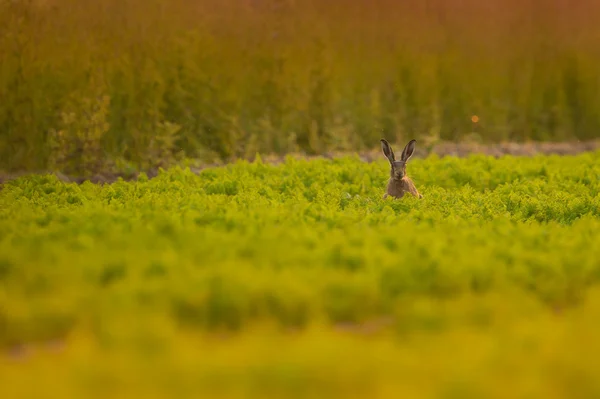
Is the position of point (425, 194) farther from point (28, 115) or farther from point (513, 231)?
point (28, 115)

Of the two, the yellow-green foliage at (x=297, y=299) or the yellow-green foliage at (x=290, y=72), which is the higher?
the yellow-green foliage at (x=290, y=72)

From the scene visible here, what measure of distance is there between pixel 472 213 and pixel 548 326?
4242 millimetres

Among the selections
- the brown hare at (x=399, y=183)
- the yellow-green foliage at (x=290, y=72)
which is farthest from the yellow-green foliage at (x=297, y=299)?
the yellow-green foliage at (x=290, y=72)

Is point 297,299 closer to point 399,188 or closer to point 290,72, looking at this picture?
point 399,188

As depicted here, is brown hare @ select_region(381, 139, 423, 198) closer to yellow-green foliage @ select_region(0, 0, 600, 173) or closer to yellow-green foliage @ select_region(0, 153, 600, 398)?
yellow-green foliage @ select_region(0, 153, 600, 398)

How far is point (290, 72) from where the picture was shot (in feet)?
63.4

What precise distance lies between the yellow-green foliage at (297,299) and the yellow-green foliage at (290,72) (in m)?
6.16

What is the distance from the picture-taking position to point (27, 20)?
1630 centimetres

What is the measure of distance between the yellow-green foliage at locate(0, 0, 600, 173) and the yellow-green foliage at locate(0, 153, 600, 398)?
6158 millimetres

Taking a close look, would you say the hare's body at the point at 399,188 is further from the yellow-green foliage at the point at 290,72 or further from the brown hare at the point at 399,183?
the yellow-green foliage at the point at 290,72

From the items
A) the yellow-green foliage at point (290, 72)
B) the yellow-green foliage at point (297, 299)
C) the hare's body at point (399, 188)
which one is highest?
the yellow-green foliage at point (290, 72)

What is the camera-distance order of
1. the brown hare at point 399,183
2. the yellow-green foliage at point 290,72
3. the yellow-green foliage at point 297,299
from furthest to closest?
1. the yellow-green foliage at point 290,72
2. the brown hare at point 399,183
3. the yellow-green foliage at point 297,299

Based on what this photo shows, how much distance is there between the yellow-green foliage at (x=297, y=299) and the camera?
4758 mm

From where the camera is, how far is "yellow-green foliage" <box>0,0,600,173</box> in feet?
53.0
